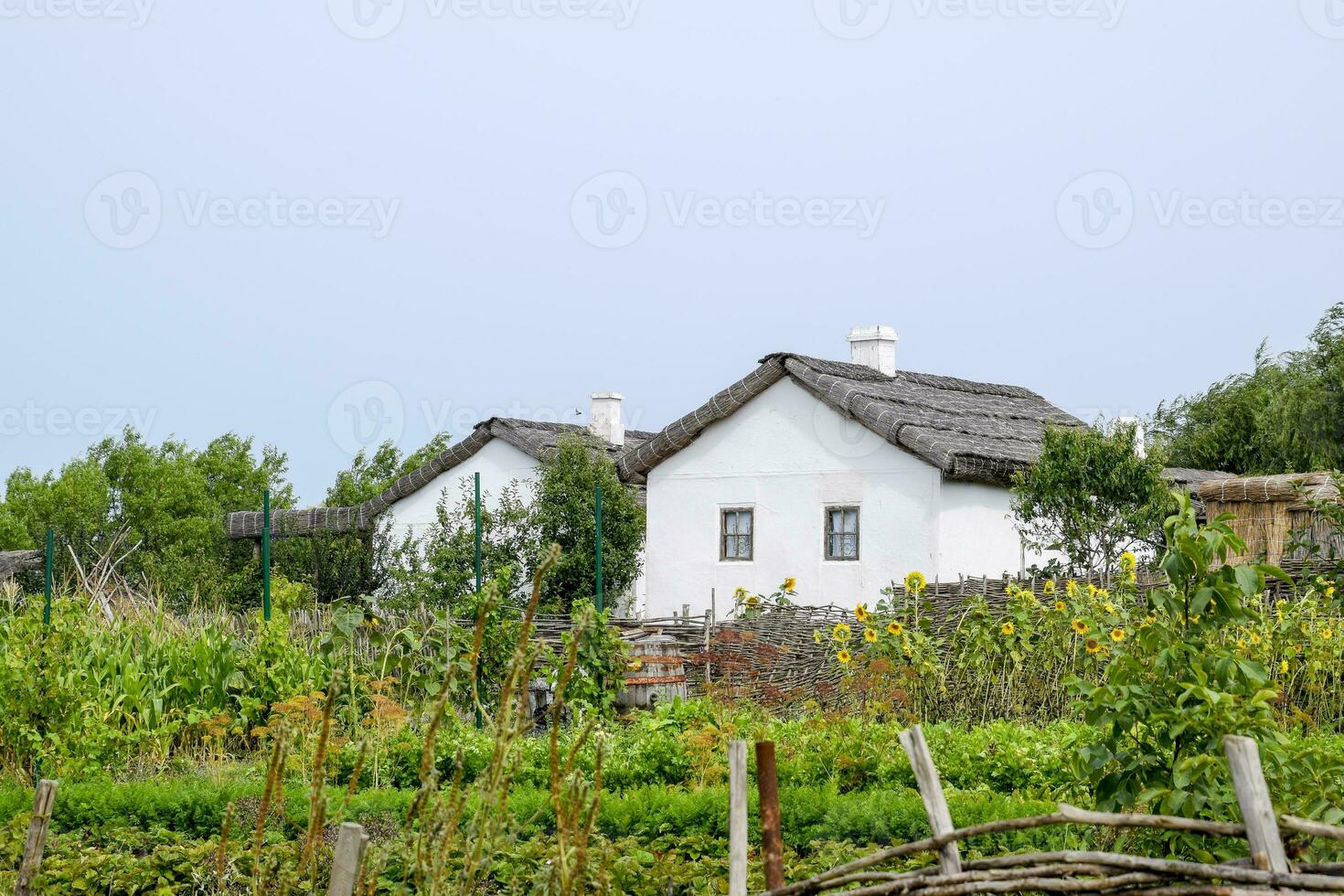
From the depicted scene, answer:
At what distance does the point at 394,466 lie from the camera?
38562 millimetres

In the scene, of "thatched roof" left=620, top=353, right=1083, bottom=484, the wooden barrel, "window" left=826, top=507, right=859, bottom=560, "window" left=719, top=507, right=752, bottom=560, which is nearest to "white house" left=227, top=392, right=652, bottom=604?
A: "thatched roof" left=620, top=353, right=1083, bottom=484

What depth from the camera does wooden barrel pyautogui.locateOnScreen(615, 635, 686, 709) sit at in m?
11.5

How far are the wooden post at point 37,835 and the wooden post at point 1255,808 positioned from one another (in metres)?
3.43

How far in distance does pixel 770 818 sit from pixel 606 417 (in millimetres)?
21894

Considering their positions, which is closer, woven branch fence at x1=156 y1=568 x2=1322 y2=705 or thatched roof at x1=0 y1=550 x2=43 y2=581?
woven branch fence at x1=156 y1=568 x2=1322 y2=705

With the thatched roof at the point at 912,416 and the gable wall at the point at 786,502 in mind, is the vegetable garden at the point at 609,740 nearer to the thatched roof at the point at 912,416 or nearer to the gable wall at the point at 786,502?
the gable wall at the point at 786,502

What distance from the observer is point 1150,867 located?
2.95m

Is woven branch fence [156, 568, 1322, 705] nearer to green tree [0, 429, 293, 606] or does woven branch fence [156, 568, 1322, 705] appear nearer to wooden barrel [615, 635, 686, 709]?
wooden barrel [615, 635, 686, 709]

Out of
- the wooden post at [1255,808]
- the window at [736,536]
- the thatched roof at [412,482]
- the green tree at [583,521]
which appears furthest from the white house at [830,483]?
the wooden post at [1255,808]

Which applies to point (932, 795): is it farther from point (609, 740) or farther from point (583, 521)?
point (583, 521)

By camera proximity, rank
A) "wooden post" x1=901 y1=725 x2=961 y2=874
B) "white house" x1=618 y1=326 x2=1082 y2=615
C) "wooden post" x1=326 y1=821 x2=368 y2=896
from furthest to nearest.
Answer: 1. "white house" x1=618 y1=326 x2=1082 y2=615
2. "wooden post" x1=326 y1=821 x2=368 y2=896
3. "wooden post" x1=901 y1=725 x2=961 y2=874

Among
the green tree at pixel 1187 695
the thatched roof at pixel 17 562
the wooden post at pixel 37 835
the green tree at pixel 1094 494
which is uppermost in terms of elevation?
the green tree at pixel 1094 494

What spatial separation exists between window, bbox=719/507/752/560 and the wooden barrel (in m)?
7.73

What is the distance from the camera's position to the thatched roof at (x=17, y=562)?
86.3ft
